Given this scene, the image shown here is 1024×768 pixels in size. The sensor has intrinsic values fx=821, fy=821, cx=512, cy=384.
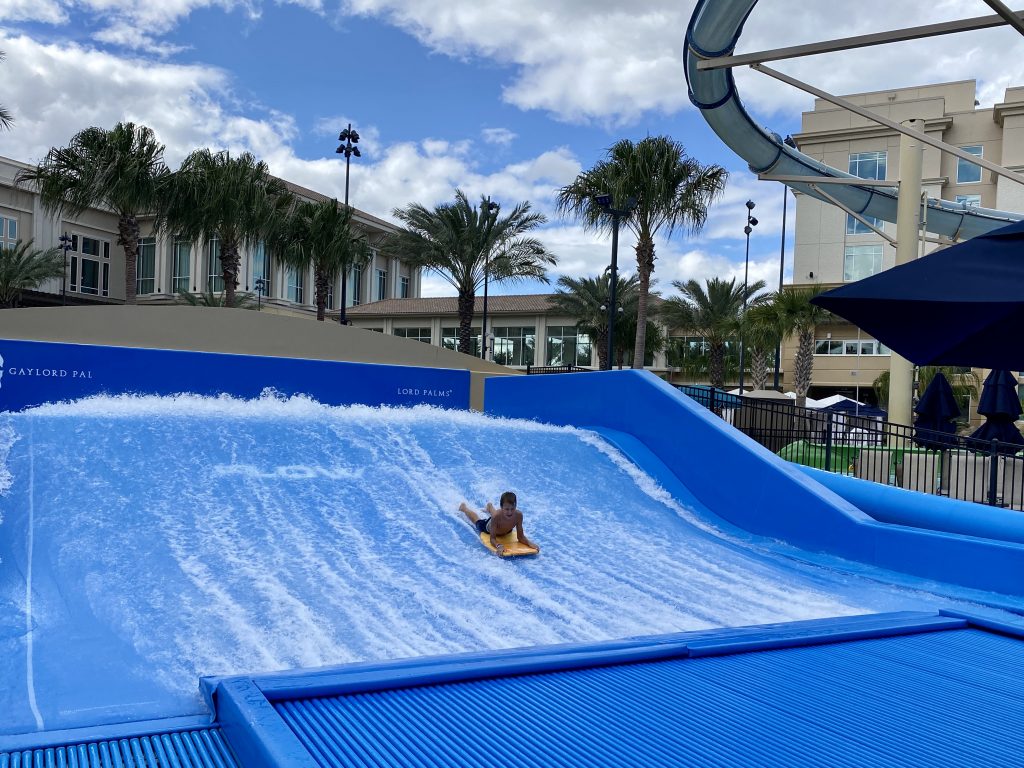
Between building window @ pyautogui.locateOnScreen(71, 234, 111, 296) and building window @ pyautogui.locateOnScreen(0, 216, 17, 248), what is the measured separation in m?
2.79

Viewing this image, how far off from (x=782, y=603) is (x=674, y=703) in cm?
338

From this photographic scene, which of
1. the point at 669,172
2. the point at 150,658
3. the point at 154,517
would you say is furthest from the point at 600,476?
the point at 669,172

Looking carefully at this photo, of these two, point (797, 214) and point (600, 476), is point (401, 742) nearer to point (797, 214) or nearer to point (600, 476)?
point (600, 476)

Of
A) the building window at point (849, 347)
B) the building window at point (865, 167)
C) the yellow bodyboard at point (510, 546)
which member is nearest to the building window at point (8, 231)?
the building window at point (849, 347)

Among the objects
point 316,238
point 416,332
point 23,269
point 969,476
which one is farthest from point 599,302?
point 969,476

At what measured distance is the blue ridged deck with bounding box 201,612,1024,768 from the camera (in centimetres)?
322

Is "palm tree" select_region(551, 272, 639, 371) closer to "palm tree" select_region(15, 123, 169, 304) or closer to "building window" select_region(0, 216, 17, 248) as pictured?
"palm tree" select_region(15, 123, 169, 304)

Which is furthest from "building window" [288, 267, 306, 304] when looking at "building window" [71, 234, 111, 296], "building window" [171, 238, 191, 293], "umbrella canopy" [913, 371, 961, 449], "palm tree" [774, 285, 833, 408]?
"umbrella canopy" [913, 371, 961, 449]

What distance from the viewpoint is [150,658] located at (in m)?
4.97

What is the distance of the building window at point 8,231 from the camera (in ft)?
133

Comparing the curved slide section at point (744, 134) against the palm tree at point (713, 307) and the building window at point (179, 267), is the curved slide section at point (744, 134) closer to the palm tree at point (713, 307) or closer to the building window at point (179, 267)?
the palm tree at point (713, 307)

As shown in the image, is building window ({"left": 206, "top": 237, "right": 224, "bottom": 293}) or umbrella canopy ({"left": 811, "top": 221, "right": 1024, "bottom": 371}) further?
building window ({"left": 206, "top": 237, "right": 224, "bottom": 293})

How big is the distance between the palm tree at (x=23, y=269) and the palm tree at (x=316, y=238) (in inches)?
652

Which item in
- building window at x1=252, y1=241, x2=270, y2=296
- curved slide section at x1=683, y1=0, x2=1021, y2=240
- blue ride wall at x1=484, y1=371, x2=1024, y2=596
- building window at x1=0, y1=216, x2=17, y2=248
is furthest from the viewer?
building window at x1=252, y1=241, x2=270, y2=296
